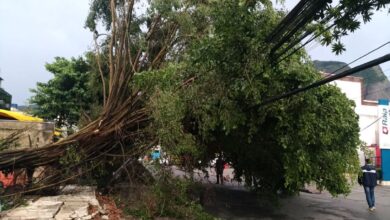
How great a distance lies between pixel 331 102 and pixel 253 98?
2266mm

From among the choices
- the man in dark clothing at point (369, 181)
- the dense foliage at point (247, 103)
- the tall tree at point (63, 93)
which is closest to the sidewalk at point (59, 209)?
the dense foliage at point (247, 103)

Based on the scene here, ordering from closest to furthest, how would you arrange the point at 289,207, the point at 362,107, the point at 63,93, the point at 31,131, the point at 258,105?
1. the point at 258,105
2. the point at 31,131
3. the point at 289,207
4. the point at 63,93
5. the point at 362,107

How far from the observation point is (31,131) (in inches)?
562

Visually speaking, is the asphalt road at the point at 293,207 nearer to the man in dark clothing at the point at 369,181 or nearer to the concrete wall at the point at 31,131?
the man in dark clothing at the point at 369,181

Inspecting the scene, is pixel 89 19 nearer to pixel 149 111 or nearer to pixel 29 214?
pixel 149 111

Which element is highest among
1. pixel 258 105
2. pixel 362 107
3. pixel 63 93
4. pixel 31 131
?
pixel 362 107

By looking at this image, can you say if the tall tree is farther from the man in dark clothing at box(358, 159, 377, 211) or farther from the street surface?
the man in dark clothing at box(358, 159, 377, 211)

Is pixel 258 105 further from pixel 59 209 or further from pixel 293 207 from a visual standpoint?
pixel 293 207

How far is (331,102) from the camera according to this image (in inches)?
430

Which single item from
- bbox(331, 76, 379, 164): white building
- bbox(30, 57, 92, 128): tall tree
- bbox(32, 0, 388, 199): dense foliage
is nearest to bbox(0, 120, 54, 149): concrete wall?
bbox(32, 0, 388, 199): dense foliage

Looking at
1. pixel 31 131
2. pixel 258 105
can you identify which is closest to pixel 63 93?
pixel 31 131

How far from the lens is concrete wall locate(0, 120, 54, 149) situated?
14125 mm

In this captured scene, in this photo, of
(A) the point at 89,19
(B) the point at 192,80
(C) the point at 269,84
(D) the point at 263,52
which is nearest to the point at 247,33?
(D) the point at 263,52

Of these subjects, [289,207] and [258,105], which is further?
[289,207]
